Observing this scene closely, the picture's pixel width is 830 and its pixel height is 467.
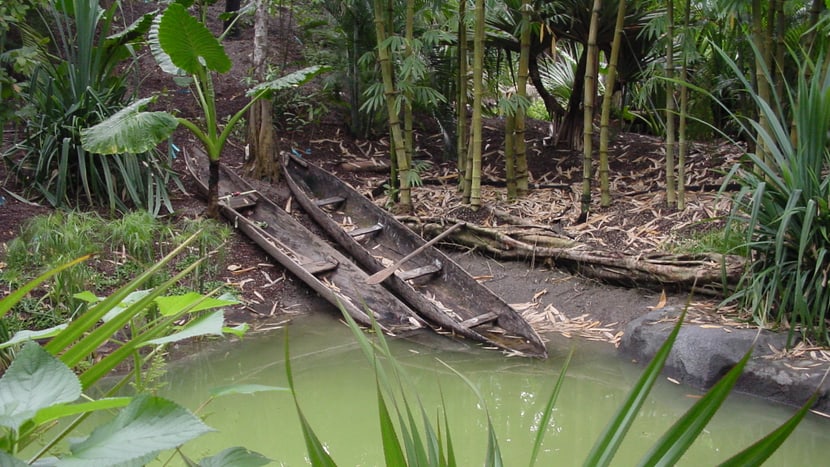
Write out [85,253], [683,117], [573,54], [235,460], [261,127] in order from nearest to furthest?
[235,460]
[85,253]
[683,117]
[261,127]
[573,54]

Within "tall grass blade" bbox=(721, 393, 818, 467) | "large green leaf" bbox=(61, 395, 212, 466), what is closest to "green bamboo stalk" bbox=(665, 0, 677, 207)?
"tall grass blade" bbox=(721, 393, 818, 467)

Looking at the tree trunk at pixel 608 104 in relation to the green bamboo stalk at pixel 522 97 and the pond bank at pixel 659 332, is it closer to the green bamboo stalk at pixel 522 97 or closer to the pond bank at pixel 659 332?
the green bamboo stalk at pixel 522 97

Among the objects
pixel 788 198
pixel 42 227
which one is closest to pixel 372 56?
pixel 42 227

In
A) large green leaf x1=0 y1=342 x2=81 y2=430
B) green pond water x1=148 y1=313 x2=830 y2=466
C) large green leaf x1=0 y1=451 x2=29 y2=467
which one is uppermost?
large green leaf x1=0 y1=342 x2=81 y2=430

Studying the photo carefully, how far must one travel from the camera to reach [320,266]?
5.02 m

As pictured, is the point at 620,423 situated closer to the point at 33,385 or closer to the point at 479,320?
the point at 33,385

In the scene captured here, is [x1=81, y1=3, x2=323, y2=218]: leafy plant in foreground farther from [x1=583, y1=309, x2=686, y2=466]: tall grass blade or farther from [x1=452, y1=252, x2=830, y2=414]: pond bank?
[x1=583, y1=309, x2=686, y2=466]: tall grass blade

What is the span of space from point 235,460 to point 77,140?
16.2ft

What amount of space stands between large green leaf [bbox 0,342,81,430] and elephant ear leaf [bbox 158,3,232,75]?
4219mm

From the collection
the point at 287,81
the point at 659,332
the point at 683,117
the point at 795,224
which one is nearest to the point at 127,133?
the point at 287,81

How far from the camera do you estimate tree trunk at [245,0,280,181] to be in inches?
237

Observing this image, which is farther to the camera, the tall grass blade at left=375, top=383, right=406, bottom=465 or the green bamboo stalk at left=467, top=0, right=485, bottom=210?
the green bamboo stalk at left=467, top=0, right=485, bottom=210

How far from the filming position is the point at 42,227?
178 inches

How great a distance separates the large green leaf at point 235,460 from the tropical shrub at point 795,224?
10.4 ft
